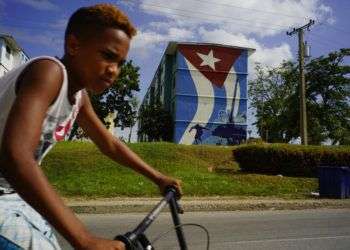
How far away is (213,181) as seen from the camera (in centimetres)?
1873

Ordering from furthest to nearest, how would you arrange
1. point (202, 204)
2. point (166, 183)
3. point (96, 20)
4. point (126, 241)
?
point (202, 204) → point (166, 183) → point (96, 20) → point (126, 241)

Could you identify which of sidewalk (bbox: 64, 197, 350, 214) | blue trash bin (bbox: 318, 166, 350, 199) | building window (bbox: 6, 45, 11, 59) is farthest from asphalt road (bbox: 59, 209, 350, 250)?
building window (bbox: 6, 45, 11, 59)

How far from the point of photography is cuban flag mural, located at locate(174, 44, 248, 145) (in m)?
50.5

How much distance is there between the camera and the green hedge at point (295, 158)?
21438 mm

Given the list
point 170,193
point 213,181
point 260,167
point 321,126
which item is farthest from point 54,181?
point 321,126

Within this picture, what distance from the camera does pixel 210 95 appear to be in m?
51.7

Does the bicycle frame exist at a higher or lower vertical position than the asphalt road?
higher

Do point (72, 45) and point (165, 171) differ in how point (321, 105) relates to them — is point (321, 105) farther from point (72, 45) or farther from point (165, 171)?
point (72, 45)

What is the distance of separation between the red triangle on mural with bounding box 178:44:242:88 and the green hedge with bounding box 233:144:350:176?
30777mm

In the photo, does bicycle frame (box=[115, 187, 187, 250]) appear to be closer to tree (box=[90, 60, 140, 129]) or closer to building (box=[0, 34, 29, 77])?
tree (box=[90, 60, 140, 129])

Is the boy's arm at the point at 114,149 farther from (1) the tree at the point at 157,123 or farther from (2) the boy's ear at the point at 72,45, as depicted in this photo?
(1) the tree at the point at 157,123

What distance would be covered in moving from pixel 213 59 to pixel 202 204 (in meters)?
39.7

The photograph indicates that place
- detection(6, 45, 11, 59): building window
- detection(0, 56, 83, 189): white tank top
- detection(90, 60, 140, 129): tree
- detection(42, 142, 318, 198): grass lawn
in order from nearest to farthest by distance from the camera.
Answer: detection(0, 56, 83, 189): white tank top < detection(42, 142, 318, 198): grass lawn < detection(90, 60, 140, 129): tree < detection(6, 45, 11, 59): building window

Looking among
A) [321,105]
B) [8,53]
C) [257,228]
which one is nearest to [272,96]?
[321,105]
